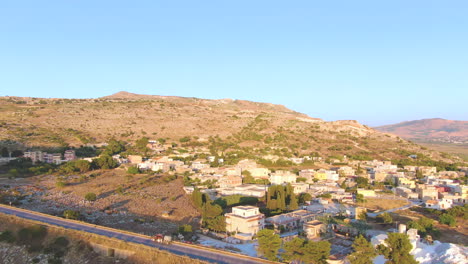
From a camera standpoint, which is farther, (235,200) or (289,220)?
(235,200)

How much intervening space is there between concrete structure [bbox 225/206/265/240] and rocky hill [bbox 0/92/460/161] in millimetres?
29065

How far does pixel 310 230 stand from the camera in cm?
2023

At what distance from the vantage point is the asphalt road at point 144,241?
555 inches

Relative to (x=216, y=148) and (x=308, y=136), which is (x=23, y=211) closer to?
(x=216, y=148)

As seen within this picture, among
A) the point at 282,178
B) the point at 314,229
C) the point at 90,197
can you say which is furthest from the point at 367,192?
the point at 90,197

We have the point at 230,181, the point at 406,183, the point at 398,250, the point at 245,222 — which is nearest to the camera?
the point at 398,250

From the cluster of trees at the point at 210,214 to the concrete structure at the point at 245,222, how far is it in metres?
0.47

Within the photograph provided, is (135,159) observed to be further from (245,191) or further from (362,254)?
(362,254)

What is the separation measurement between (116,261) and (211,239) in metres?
5.91

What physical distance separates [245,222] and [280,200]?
19.6ft

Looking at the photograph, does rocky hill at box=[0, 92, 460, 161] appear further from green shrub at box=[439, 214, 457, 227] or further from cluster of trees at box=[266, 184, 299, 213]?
green shrub at box=[439, 214, 457, 227]

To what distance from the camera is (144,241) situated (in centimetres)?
1620

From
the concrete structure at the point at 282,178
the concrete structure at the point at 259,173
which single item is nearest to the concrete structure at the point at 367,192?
the concrete structure at the point at 282,178

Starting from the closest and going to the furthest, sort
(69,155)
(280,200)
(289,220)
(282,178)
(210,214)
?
(289,220)
(210,214)
(280,200)
(282,178)
(69,155)
